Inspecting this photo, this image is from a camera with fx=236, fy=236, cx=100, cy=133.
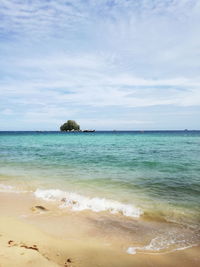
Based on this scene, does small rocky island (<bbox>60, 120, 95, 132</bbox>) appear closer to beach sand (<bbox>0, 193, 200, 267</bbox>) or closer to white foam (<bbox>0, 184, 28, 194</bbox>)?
white foam (<bbox>0, 184, 28, 194</bbox>)

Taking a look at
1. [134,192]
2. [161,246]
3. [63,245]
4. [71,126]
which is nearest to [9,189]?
[134,192]

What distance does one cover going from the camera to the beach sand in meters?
4.88

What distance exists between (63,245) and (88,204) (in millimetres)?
3338

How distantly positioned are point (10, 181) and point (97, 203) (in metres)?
6.49

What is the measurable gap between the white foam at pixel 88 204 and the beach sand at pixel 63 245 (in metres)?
0.79

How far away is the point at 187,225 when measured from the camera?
23.5ft

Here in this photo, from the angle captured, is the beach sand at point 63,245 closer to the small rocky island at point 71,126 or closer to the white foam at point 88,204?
the white foam at point 88,204

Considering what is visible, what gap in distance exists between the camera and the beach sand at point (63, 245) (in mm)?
4875

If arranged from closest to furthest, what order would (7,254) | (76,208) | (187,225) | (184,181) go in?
(7,254) → (187,225) → (76,208) → (184,181)

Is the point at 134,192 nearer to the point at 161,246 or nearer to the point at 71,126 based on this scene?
the point at 161,246

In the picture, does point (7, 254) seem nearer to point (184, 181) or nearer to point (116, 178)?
point (116, 178)

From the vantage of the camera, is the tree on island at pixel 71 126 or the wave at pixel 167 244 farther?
the tree on island at pixel 71 126

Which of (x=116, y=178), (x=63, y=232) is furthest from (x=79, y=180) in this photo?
(x=63, y=232)

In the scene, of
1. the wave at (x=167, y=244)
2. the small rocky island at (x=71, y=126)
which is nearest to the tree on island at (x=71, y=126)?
the small rocky island at (x=71, y=126)
